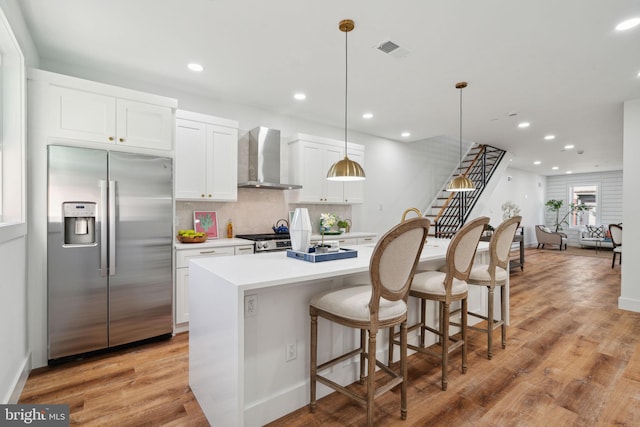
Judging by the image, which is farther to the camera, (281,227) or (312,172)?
(312,172)

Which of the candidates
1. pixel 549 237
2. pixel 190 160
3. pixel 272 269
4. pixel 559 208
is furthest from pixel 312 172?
pixel 559 208

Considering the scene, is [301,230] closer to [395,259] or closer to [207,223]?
[395,259]

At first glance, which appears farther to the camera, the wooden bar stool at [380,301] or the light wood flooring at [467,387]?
the light wood flooring at [467,387]

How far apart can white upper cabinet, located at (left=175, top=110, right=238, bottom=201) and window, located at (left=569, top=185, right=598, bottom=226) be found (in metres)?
12.9

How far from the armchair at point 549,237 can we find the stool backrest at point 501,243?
9.26 meters

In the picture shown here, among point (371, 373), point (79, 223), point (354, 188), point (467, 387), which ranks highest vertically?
point (354, 188)

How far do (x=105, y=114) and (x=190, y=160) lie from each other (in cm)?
90

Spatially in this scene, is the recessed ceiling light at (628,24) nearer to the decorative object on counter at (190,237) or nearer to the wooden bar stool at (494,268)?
the wooden bar stool at (494,268)

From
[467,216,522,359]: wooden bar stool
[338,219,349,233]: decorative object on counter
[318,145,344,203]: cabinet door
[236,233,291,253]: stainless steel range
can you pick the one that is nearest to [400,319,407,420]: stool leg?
[467,216,522,359]: wooden bar stool

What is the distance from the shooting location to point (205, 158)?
364 cm

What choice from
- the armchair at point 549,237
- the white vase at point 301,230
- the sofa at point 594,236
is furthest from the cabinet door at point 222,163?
the sofa at point 594,236

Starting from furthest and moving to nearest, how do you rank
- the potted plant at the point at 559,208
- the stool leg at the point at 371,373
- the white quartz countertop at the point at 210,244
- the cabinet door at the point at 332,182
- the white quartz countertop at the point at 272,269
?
the potted plant at the point at 559,208 → the cabinet door at the point at 332,182 → the white quartz countertop at the point at 210,244 → the stool leg at the point at 371,373 → the white quartz countertop at the point at 272,269

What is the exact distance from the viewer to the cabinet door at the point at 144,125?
289cm

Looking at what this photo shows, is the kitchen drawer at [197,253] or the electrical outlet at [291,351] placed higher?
the kitchen drawer at [197,253]
